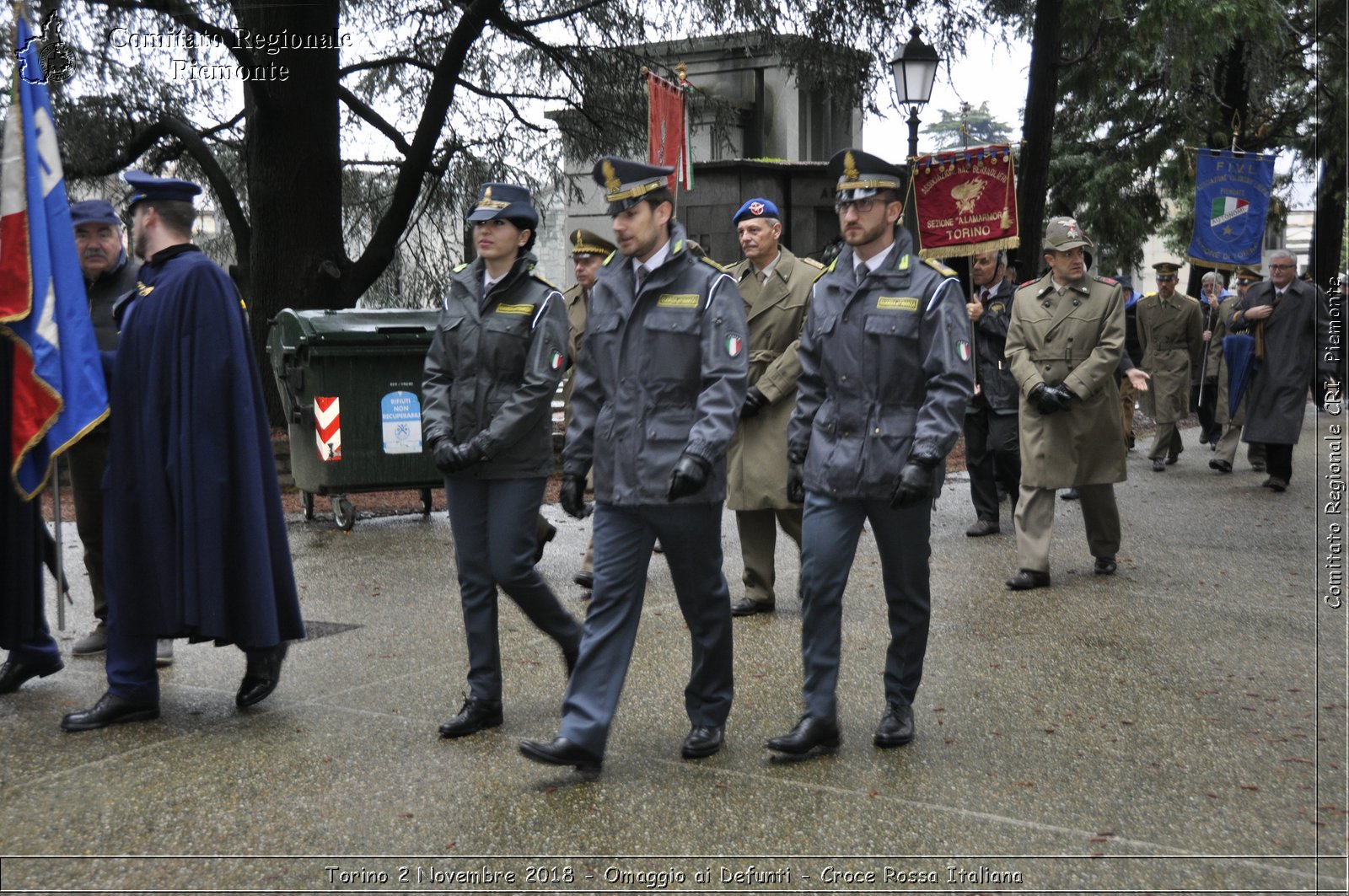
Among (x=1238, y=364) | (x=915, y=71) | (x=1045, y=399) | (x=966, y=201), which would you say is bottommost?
(x=1238, y=364)

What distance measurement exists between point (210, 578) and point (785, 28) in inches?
424

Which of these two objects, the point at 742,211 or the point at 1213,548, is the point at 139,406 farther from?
the point at 1213,548

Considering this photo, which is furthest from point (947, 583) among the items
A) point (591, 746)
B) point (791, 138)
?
point (791, 138)

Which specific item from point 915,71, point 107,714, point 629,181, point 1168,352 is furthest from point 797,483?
point 1168,352

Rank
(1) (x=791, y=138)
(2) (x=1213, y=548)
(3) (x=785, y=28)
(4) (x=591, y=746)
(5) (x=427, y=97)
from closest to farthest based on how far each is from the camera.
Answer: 1. (4) (x=591, y=746)
2. (2) (x=1213, y=548)
3. (3) (x=785, y=28)
4. (5) (x=427, y=97)
5. (1) (x=791, y=138)

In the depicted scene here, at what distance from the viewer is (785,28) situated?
48.1ft

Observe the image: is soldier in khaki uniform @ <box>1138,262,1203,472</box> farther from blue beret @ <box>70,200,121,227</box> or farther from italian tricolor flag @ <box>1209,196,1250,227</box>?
blue beret @ <box>70,200,121,227</box>

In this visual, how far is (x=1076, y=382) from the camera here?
812 cm

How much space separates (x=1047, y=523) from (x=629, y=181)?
13.9 ft

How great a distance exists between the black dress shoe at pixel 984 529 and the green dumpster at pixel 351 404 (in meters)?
3.83

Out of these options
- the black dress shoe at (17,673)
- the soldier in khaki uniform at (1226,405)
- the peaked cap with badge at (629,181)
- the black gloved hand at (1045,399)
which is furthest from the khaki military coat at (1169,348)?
the black dress shoe at (17,673)

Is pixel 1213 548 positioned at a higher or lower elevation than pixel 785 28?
lower

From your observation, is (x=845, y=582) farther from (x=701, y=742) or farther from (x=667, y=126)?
(x=667, y=126)

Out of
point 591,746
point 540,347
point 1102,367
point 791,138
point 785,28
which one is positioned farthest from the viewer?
point 791,138
